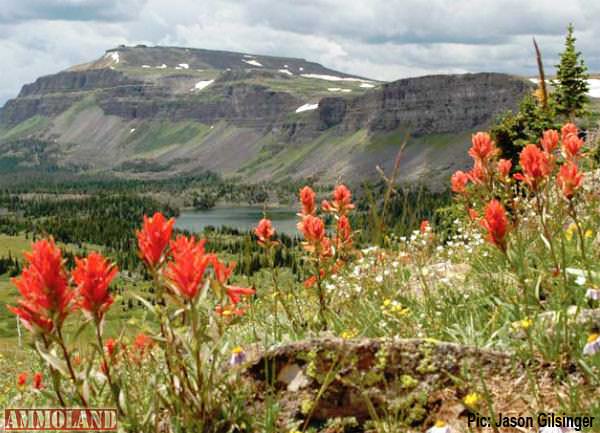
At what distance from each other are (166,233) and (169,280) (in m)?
0.30

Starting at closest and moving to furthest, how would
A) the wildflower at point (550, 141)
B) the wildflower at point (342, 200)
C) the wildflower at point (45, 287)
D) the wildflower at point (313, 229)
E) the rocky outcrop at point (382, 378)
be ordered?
1. the wildflower at point (45, 287)
2. the rocky outcrop at point (382, 378)
3. the wildflower at point (313, 229)
4. the wildflower at point (550, 141)
5. the wildflower at point (342, 200)

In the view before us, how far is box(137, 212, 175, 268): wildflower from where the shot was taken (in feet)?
12.7

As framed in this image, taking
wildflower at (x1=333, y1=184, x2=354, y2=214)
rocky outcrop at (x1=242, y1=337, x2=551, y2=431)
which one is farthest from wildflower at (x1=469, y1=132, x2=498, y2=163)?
rocky outcrop at (x1=242, y1=337, x2=551, y2=431)

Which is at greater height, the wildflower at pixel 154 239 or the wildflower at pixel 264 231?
the wildflower at pixel 154 239

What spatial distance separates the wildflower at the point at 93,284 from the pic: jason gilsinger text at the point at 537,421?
8.04ft

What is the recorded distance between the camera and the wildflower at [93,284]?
3803mm

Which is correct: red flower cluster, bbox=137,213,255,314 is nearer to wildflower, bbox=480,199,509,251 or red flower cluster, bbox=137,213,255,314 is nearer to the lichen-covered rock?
the lichen-covered rock

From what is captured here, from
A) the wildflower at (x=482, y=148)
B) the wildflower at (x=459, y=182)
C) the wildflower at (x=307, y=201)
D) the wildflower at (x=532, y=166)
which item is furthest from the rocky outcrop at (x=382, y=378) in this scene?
the wildflower at (x=459, y=182)

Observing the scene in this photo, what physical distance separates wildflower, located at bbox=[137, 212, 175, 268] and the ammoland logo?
1.09m

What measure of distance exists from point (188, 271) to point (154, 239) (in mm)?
372

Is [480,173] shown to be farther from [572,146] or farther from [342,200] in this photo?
[342,200]

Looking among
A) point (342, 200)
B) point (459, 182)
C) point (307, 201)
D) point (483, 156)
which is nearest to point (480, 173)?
point (483, 156)

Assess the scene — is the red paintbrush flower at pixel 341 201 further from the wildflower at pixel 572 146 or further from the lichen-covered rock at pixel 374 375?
the lichen-covered rock at pixel 374 375

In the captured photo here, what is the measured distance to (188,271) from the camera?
369 cm
